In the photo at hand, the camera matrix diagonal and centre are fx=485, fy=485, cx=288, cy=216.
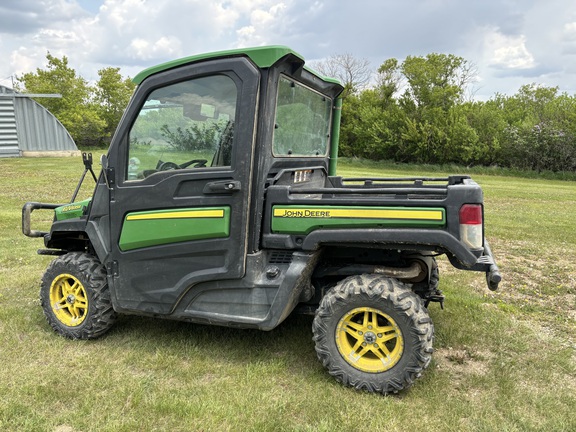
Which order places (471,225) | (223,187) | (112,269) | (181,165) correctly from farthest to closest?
(112,269), (181,165), (223,187), (471,225)

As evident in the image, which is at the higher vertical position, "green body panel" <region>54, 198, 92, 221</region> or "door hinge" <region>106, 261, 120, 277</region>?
"green body panel" <region>54, 198, 92, 221</region>

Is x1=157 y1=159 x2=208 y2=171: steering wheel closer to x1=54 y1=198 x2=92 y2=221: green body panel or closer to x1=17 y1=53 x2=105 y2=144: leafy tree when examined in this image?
x1=54 y1=198 x2=92 y2=221: green body panel

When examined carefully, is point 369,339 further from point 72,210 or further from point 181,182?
point 72,210

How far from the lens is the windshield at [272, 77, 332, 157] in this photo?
3.67 meters

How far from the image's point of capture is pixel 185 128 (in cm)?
364

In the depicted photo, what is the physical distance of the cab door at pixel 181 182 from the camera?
3430mm

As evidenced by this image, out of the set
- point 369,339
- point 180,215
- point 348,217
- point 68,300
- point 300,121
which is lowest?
point 68,300

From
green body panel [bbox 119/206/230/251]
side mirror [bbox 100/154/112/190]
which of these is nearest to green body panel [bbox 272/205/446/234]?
green body panel [bbox 119/206/230/251]

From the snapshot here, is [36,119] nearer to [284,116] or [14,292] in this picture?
[14,292]

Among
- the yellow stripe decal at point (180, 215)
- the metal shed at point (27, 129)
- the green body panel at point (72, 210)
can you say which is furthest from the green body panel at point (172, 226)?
the metal shed at point (27, 129)

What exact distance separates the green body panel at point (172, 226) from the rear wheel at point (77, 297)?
0.48 meters

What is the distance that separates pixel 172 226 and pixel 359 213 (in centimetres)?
139

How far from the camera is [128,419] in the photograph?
2984 mm

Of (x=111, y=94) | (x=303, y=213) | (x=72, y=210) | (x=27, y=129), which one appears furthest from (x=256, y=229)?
(x=111, y=94)
